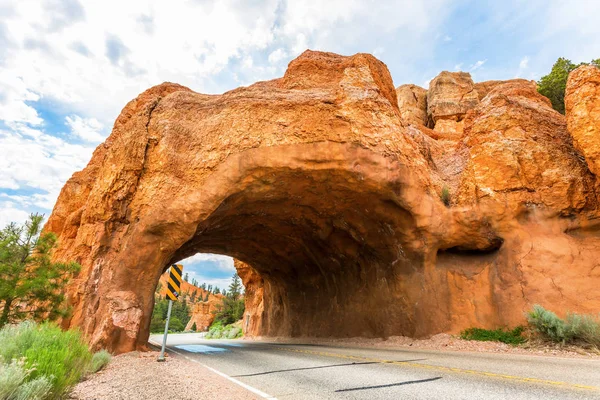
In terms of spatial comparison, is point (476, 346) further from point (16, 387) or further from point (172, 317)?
point (172, 317)

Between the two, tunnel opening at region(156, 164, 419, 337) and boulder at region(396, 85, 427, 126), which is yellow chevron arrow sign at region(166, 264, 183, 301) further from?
boulder at region(396, 85, 427, 126)

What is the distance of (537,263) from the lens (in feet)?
40.6

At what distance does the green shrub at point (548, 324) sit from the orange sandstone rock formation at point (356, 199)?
39.2 inches

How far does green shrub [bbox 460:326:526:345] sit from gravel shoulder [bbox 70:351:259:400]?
9.33 meters

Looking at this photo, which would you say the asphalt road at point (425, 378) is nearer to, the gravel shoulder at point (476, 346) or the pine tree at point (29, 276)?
the gravel shoulder at point (476, 346)

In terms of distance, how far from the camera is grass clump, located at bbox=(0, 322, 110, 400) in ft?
10.2

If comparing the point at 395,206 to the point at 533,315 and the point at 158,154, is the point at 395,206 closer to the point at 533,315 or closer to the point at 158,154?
the point at 533,315

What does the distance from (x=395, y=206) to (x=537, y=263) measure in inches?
209

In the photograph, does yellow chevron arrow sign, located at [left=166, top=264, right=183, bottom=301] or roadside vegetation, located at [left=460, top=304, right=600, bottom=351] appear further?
yellow chevron arrow sign, located at [left=166, top=264, right=183, bottom=301]

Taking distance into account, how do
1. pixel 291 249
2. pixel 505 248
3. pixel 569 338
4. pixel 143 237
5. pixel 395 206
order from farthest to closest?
pixel 291 249
pixel 395 206
pixel 505 248
pixel 143 237
pixel 569 338

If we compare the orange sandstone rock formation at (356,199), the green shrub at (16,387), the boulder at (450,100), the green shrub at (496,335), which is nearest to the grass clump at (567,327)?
the green shrub at (496,335)

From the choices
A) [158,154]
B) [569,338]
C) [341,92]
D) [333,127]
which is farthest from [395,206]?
[158,154]

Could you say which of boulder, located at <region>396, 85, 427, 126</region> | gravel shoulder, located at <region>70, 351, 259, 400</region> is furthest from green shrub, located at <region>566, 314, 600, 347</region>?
boulder, located at <region>396, 85, 427, 126</region>

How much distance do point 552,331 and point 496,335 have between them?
6.02ft
